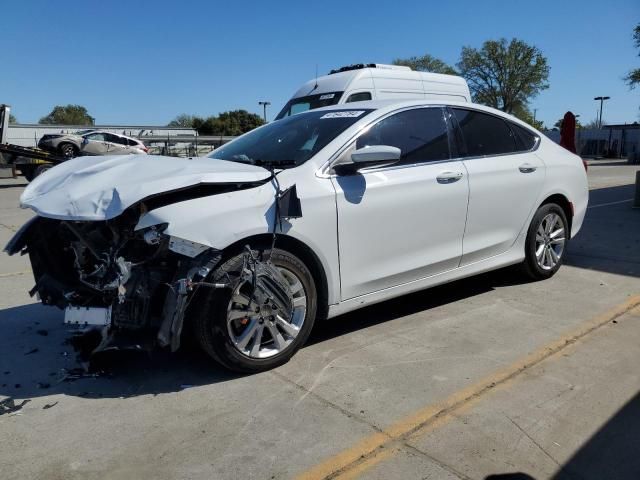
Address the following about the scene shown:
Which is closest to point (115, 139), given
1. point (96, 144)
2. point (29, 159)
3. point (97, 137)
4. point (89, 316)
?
point (97, 137)

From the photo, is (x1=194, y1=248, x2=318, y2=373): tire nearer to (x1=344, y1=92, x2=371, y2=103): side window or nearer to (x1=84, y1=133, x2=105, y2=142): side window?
(x1=344, y1=92, x2=371, y2=103): side window

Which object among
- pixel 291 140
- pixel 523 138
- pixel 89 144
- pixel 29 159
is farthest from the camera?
pixel 89 144

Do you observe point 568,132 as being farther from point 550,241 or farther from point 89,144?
point 89,144

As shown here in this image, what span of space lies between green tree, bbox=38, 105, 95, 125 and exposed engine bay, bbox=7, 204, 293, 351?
299ft

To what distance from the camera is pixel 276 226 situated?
3467 millimetres

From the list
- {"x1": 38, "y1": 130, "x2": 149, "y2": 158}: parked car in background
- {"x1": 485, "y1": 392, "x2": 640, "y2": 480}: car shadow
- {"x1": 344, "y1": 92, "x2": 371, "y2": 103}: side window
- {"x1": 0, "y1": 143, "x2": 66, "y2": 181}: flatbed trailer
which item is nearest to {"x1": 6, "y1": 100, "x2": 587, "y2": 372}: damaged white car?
{"x1": 485, "y1": 392, "x2": 640, "y2": 480}: car shadow

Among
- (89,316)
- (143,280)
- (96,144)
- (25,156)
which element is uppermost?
(96,144)

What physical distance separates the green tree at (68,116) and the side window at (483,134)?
90539mm

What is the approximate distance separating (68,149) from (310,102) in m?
14.9

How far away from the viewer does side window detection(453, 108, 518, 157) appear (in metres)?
4.81

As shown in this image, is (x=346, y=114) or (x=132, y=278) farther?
(x=346, y=114)

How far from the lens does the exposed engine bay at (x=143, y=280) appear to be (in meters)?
3.17

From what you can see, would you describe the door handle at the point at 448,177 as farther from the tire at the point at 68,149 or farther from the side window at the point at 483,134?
the tire at the point at 68,149

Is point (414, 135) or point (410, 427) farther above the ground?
point (414, 135)
